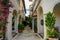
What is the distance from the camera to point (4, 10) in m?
2.88

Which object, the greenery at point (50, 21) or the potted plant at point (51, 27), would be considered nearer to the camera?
the potted plant at point (51, 27)

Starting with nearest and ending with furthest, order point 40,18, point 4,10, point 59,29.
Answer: point 4,10 < point 59,29 < point 40,18

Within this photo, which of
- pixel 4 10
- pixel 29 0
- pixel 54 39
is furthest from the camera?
pixel 29 0

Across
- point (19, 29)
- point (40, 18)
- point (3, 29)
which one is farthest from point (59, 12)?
point (3, 29)

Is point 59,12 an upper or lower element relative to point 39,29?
upper

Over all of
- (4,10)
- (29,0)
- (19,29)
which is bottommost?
(19,29)

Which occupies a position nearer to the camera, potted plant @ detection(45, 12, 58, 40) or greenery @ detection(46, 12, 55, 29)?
potted plant @ detection(45, 12, 58, 40)

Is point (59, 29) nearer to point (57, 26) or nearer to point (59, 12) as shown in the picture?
point (57, 26)

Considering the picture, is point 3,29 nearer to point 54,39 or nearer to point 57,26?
point 54,39

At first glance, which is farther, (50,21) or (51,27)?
(51,27)

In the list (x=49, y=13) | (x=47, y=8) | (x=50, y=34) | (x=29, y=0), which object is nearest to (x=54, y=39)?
(x=50, y=34)

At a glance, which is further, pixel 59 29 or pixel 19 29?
pixel 19 29

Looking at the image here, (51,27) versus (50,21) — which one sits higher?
(50,21)

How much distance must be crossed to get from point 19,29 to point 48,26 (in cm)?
1249
